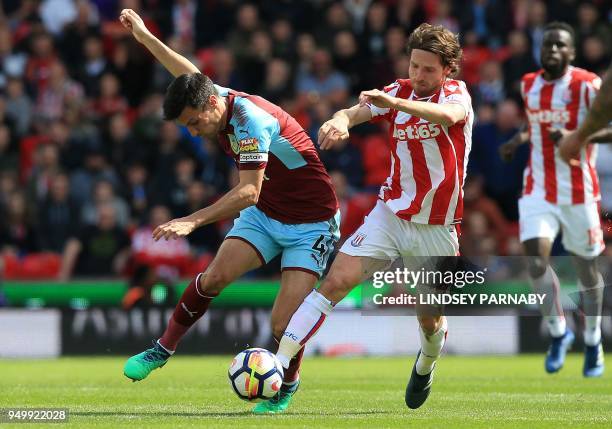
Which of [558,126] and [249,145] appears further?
[558,126]

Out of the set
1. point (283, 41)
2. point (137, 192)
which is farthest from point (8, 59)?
point (283, 41)

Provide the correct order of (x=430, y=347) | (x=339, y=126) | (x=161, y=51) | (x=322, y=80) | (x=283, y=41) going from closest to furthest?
(x=339, y=126)
(x=430, y=347)
(x=161, y=51)
(x=322, y=80)
(x=283, y=41)

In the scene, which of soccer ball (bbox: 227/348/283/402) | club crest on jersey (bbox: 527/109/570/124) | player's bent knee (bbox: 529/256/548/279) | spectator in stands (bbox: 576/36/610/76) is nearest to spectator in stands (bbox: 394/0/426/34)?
spectator in stands (bbox: 576/36/610/76)

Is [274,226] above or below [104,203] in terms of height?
above

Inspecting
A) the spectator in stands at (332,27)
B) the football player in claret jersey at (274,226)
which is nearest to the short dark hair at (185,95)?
the football player in claret jersey at (274,226)

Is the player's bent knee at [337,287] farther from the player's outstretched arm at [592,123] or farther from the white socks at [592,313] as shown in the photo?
the white socks at [592,313]

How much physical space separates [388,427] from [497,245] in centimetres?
938

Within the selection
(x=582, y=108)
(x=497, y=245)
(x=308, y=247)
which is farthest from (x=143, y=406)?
(x=497, y=245)

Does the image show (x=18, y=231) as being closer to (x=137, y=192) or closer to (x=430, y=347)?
(x=137, y=192)

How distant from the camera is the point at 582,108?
11.5 meters

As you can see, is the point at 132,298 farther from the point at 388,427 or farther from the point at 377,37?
the point at 388,427

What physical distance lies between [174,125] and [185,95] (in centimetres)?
984

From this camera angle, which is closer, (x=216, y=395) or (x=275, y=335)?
(x=275, y=335)

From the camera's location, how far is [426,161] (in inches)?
324
